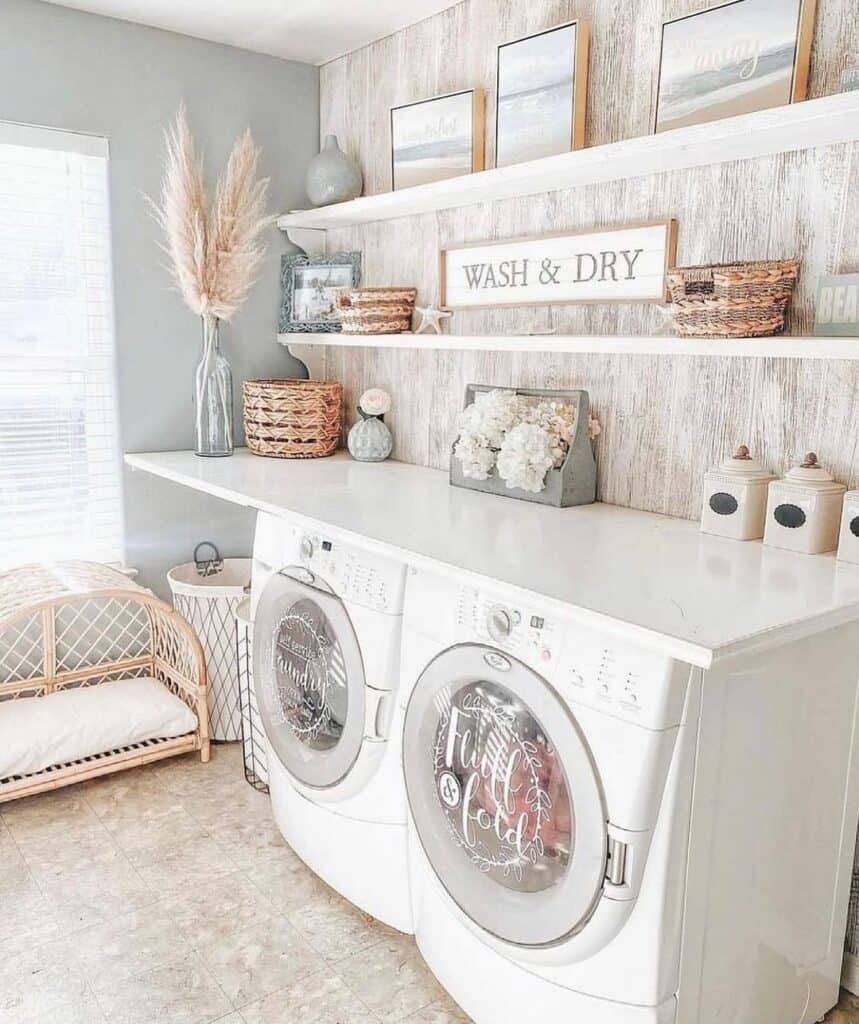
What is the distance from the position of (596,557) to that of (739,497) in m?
0.37

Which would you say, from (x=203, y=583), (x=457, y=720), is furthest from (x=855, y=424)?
(x=203, y=583)

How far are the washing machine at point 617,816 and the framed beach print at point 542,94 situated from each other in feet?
3.81

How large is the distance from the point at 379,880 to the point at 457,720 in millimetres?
555

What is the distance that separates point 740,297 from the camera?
172 cm

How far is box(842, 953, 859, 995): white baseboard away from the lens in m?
1.84

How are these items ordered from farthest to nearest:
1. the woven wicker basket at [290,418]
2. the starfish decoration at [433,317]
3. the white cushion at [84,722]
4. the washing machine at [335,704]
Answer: the woven wicker basket at [290,418] → the starfish decoration at [433,317] → the white cushion at [84,722] → the washing machine at [335,704]

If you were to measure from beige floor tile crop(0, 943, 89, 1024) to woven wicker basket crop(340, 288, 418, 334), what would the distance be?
5.86 ft

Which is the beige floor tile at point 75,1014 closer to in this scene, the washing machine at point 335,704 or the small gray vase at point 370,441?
the washing machine at point 335,704

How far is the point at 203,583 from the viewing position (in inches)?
119

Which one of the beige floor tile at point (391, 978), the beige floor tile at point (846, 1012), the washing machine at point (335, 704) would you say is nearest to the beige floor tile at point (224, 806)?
the washing machine at point (335, 704)

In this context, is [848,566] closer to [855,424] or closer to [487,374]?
[855,424]

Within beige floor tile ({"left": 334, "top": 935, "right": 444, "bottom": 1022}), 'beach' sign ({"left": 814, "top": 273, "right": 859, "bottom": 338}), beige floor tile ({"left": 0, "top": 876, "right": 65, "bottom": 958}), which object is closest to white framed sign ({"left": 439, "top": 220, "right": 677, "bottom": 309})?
'beach' sign ({"left": 814, "top": 273, "right": 859, "bottom": 338})

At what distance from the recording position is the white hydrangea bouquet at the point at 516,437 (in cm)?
215

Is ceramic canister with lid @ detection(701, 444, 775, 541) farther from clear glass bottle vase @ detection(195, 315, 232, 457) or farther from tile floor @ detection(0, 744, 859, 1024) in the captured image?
clear glass bottle vase @ detection(195, 315, 232, 457)
